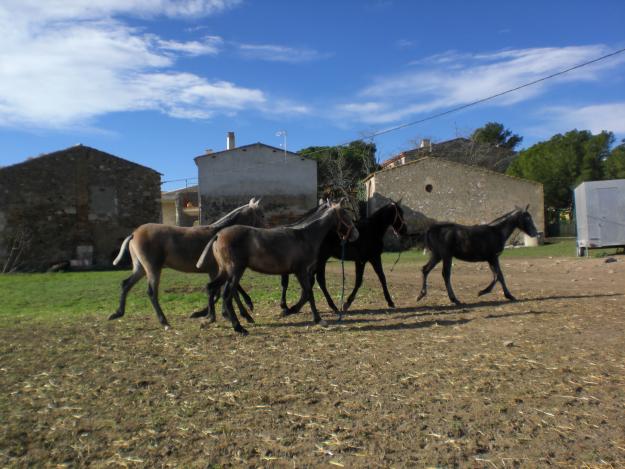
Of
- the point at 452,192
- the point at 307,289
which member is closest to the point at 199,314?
the point at 307,289

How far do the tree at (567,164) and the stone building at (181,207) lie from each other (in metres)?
27.9

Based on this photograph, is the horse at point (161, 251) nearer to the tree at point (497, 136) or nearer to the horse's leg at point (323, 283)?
the horse's leg at point (323, 283)

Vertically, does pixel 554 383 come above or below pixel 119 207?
below

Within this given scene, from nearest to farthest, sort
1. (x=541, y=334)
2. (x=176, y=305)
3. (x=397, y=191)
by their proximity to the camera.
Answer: (x=541, y=334)
(x=176, y=305)
(x=397, y=191)

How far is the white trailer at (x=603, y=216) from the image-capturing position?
926 inches

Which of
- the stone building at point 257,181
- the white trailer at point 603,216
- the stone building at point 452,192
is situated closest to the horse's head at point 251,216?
the white trailer at point 603,216

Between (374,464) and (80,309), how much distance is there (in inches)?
406

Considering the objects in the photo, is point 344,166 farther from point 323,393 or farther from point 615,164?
point 323,393

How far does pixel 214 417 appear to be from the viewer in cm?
470

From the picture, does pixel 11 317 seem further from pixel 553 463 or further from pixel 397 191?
pixel 397 191

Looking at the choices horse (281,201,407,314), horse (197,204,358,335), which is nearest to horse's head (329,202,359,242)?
horse (197,204,358,335)

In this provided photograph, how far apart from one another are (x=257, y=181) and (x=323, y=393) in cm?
3108

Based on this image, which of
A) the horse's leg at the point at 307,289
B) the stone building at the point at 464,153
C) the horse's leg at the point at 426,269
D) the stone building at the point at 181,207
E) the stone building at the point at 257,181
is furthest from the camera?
the stone building at the point at 464,153

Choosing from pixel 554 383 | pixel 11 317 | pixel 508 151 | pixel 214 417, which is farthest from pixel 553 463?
pixel 508 151
